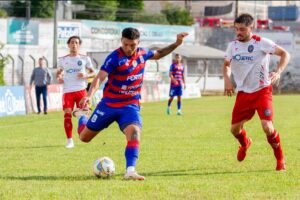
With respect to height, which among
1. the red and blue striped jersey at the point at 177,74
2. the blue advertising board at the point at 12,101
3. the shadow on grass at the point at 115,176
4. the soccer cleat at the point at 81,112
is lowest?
the blue advertising board at the point at 12,101

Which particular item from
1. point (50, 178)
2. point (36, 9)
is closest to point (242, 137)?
point (50, 178)

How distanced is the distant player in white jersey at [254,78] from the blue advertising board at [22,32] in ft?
106

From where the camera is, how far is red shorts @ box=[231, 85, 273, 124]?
38.3ft

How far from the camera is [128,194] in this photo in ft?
30.0

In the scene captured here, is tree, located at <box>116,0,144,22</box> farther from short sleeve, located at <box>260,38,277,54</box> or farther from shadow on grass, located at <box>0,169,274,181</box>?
shadow on grass, located at <box>0,169,274,181</box>

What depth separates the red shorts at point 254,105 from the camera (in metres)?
11.7

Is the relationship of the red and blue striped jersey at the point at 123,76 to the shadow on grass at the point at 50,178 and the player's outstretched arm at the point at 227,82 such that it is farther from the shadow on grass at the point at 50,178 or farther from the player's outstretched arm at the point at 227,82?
the player's outstretched arm at the point at 227,82

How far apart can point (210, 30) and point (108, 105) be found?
5609cm

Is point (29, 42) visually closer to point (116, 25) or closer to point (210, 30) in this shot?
point (116, 25)

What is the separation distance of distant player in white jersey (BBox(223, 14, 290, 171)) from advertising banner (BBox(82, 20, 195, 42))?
38266mm

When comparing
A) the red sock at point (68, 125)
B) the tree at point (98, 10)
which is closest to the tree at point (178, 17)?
the tree at point (98, 10)

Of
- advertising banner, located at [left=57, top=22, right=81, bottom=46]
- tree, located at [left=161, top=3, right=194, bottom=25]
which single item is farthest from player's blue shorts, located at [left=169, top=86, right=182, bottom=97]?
tree, located at [left=161, top=3, right=194, bottom=25]

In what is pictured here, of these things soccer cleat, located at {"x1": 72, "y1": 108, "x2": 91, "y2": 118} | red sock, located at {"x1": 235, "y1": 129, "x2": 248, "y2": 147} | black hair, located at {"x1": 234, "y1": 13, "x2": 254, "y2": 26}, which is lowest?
red sock, located at {"x1": 235, "y1": 129, "x2": 248, "y2": 147}

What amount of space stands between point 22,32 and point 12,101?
56.3 feet
